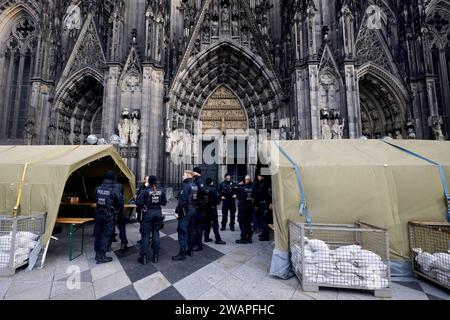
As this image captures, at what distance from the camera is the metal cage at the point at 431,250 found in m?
3.20

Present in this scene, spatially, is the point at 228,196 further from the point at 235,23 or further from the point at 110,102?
the point at 235,23

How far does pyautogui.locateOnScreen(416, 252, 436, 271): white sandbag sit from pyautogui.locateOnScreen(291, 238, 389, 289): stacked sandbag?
0.95m

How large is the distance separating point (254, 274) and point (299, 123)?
9.25m

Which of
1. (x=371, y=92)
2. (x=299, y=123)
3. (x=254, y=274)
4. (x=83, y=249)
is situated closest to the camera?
(x=254, y=274)

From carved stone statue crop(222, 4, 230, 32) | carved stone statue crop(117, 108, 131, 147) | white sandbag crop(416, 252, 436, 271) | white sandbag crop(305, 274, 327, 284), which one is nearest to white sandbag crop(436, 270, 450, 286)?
white sandbag crop(416, 252, 436, 271)

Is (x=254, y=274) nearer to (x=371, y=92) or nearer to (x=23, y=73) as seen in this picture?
(x=371, y=92)

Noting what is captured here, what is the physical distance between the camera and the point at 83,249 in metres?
5.00

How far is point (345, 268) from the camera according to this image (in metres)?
3.10

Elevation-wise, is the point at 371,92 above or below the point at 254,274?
above

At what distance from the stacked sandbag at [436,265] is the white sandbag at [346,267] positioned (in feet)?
4.62

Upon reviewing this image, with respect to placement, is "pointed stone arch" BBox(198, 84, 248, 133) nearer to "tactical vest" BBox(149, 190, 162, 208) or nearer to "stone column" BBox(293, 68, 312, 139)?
"stone column" BBox(293, 68, 312, 139)

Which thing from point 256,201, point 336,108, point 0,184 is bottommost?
point 256,201

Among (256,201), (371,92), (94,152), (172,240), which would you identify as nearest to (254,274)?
(256,201)

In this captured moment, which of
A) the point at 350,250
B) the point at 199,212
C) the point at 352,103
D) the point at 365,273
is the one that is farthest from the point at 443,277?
the point at 352,103
